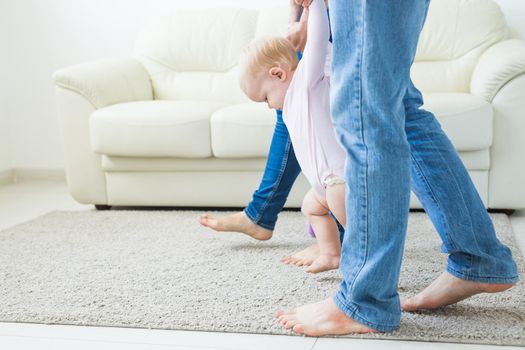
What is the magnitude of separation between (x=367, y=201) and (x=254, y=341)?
1.24ft

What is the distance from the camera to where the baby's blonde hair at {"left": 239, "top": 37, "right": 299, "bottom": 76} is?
1.79m

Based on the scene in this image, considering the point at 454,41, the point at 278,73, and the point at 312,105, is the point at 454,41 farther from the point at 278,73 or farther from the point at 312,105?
the point at 312,105

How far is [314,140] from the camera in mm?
1664

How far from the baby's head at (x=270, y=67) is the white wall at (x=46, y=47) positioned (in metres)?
1.91

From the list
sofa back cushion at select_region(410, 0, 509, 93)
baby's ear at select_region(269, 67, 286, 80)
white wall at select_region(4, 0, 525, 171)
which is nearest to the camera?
baby's ear at select_region(269, 67, 286, 80)

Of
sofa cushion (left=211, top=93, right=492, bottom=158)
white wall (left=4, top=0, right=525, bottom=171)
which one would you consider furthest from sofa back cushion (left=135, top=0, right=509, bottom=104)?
sofa cushion (left=211, top=93, right=492, bottom=158)

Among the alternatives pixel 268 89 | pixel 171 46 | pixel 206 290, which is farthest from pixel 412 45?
pixel 171 46

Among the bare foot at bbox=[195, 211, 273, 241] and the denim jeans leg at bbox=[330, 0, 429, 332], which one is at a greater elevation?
the denim jeans leg at bbox=[330, 0, 429, 332]

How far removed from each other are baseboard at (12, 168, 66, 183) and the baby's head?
2.34 m

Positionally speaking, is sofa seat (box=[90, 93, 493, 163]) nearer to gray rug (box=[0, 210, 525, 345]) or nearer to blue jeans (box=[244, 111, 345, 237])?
gray rug (box=[0, 210, 525, 345])

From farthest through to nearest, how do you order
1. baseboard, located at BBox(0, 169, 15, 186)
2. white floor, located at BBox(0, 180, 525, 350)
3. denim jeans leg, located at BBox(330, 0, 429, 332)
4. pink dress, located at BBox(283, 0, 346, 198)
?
baseboard, located at BBox(0, 169, 15, 186) → pink dress, located at BBox(283, 0, 346, 198) → white floor, located at BBox(0, 180, 525, 350) → denim jeans leg, located at BBox(330, 0, 429, 332)

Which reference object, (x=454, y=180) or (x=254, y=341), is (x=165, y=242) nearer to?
(x=254, y=341)

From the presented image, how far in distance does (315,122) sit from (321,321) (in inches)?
18.4

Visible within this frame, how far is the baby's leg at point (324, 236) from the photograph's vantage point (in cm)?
186
